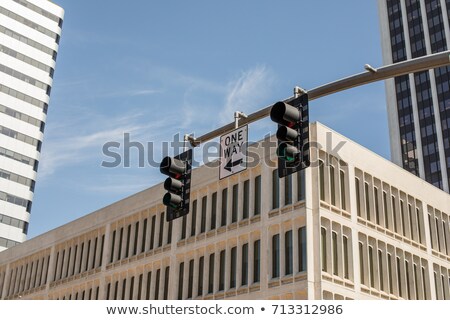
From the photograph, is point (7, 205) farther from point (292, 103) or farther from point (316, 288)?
point (292, 103)

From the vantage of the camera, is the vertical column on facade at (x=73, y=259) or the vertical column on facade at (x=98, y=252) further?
the vertical column on facade at (x=73, y=259)

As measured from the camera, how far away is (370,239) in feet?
134

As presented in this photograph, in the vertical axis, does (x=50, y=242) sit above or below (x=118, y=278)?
above

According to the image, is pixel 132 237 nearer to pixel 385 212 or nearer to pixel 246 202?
pixel 246 202

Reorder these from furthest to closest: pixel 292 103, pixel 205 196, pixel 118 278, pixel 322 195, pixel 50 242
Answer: pixel 50 242
pixel 118 278
pixel 205 196
pixel 322 195
pixel 292 103

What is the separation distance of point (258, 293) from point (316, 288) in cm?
385

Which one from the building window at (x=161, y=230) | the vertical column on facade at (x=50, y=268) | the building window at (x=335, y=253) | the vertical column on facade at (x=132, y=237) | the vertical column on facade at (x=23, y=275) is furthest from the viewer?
the vertical column on facade at (x=23, y=275)

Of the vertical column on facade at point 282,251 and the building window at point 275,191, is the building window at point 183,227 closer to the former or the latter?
the building window at point 275,191

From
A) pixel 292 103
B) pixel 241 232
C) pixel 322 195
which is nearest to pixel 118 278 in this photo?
pixel 241 232

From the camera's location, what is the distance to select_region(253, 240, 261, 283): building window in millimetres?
39812

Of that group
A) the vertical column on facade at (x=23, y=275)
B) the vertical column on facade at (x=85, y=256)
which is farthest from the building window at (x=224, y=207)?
the vertical column on facade at (x=23, y=275)

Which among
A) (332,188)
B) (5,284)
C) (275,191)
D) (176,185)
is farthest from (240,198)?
(5,284)

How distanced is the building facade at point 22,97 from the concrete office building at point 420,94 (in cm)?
5664

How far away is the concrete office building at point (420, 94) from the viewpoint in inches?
4087
